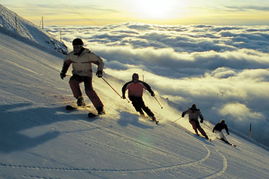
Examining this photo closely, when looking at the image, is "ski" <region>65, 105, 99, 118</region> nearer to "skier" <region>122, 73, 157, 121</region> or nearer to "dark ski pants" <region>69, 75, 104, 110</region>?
"dark ski pants" <region>69, 75, 104, 110</region>

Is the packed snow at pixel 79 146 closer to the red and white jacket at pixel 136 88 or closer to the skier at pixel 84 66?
the skier at pixel 84 66

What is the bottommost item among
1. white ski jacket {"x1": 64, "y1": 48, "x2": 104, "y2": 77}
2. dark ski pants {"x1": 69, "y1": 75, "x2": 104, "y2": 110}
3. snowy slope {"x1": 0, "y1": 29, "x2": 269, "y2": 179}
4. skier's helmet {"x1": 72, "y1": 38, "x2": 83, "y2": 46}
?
snowy slope {"x1": 0, "y1": 29, "x2": 269, "y2": 179}

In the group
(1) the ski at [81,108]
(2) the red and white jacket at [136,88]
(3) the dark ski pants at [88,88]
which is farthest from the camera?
(2) the red and white jacket at [136,88]

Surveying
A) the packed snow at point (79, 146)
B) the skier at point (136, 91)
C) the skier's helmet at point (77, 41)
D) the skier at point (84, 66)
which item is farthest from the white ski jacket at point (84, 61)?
the skier at point (136, 91)

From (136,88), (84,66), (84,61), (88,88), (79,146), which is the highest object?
(84,61)

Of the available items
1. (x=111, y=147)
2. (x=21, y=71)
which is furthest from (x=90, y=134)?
(x=21, y=71)

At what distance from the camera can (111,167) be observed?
4734 mm

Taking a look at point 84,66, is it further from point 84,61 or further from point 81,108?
point 81,108

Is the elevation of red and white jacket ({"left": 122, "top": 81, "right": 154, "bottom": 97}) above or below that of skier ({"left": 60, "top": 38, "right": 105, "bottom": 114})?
below

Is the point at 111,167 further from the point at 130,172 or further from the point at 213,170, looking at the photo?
the point at 213,170

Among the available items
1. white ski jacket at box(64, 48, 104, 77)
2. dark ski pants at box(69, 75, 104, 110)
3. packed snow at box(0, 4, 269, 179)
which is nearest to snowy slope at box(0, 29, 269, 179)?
packed snow at box(0, 4, 269, 179)

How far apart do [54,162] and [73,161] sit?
13.0 inches

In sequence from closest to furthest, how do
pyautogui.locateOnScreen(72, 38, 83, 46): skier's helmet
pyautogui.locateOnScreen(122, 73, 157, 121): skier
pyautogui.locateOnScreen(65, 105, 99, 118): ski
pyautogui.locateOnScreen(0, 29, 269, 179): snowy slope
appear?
1. pyautogui.locateOnScreen(0, 29, 269, 179): snowy slope
2. pyautogui.locateOnScreen(72, 38, 83, 46): skier's helmet
3. pyautogui.locateOnScreen(65, 105, 99, 118): ski
4. pyautogui.locateOnScreen(122, 73, 157, 121): skier

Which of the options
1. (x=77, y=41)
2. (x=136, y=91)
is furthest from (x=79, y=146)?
(x=136, y=91)
